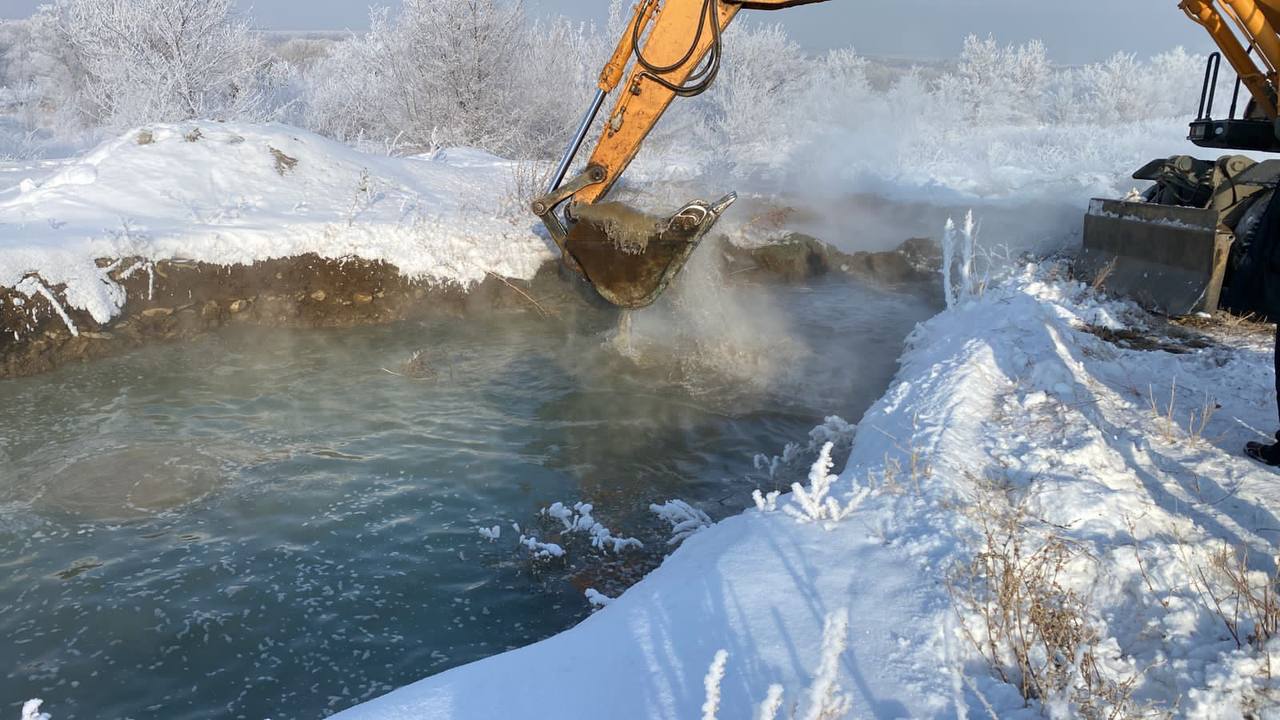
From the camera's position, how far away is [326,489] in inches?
253

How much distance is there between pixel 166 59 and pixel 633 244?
20.5 m

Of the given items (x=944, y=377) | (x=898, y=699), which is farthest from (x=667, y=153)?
(x=898, y=699)

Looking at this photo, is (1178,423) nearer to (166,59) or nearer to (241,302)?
(241,302)

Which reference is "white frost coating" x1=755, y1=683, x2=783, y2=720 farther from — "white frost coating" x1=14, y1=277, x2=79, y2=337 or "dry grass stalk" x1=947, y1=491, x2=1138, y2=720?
"white frost coating" x1=14, y1=277, x2=79, y2=337

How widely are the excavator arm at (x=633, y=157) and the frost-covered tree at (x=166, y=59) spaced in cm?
1752

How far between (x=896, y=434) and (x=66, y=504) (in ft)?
19.1

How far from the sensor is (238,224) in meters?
10.9

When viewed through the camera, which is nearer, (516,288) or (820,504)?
(820,504)

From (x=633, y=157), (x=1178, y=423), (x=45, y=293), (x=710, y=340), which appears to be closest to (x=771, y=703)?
(x=1178, y=423)

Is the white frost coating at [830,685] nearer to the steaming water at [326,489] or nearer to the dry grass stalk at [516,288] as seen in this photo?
the steaming water at [326,489]

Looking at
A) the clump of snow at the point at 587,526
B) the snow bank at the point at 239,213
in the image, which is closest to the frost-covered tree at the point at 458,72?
the snow bank at the point at 239,213

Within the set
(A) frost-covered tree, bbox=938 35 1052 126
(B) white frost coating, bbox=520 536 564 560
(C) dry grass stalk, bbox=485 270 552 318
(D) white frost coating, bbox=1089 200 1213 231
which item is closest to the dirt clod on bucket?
(B) white frost coating, bbox=520 536 564 560

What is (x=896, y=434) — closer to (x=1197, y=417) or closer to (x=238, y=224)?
(x=1197, y=417)

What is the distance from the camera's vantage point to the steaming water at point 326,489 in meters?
4.50
